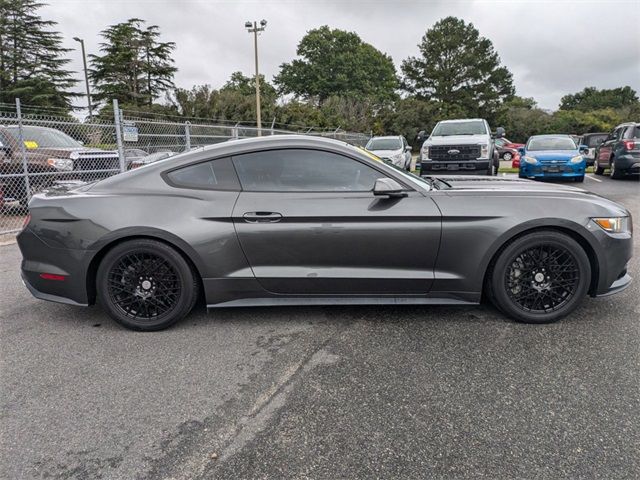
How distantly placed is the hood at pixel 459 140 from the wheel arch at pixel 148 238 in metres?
9.48

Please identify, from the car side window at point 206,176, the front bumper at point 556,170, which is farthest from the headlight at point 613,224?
the front bumper at point 556,170

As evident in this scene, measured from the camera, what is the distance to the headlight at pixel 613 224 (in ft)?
10.6

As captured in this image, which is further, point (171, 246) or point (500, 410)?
point (171, 246)

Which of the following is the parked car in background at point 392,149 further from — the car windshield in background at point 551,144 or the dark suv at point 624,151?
the dark suv at point 624,151

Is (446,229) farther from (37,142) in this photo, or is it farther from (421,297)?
(37,142)

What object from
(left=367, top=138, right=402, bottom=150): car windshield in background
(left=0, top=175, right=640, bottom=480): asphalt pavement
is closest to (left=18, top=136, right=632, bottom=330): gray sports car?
(left=0, top=175, right=640, bottom=480): asphalt pavement

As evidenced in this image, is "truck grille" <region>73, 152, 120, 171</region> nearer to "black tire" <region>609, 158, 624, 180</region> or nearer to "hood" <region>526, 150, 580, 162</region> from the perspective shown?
"hood" <region>526, 150, 580, 162</region>

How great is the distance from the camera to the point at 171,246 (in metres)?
3.28

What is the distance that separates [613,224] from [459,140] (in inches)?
337

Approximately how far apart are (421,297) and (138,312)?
7.00 ft

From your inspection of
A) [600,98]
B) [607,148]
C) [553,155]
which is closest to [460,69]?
[600,98]

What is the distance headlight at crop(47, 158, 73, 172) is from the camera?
329 inches

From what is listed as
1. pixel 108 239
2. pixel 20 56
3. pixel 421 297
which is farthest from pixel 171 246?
pixel 20 56

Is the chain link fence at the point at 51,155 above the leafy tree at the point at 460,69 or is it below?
below
